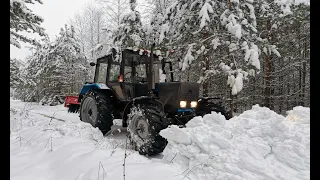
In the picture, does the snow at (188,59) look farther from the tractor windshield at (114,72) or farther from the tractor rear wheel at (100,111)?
the tractor rear wheel at (100,111)

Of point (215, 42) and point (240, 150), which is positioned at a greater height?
point (215, 42)

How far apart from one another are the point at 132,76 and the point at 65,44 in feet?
55.8

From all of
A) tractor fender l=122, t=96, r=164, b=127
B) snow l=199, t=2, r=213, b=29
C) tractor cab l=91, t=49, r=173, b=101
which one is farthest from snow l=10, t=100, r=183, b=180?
snow l=199, t=2, r=213, b=29

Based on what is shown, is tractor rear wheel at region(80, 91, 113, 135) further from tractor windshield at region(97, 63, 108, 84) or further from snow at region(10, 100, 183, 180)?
snow at region(10, 100, 183, 180)

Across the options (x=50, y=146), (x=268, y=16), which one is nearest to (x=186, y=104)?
(x=50, y=146)

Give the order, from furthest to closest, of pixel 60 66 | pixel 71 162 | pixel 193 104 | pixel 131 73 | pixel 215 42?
pixel 60 66 < pixel 215 42 < pixel 131 73 < pixel 193 104 < pixel 71 162

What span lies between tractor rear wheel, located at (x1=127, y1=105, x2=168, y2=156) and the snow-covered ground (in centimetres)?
51

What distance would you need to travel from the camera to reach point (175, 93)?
5305mm

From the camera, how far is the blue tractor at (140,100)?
14.9ft

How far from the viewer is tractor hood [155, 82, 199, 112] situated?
5281 mm

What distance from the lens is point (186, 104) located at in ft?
17.6

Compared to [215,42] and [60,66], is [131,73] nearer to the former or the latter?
[215,42]

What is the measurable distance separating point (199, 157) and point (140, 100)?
94.1 inches

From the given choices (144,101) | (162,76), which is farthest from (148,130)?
(162,76)
